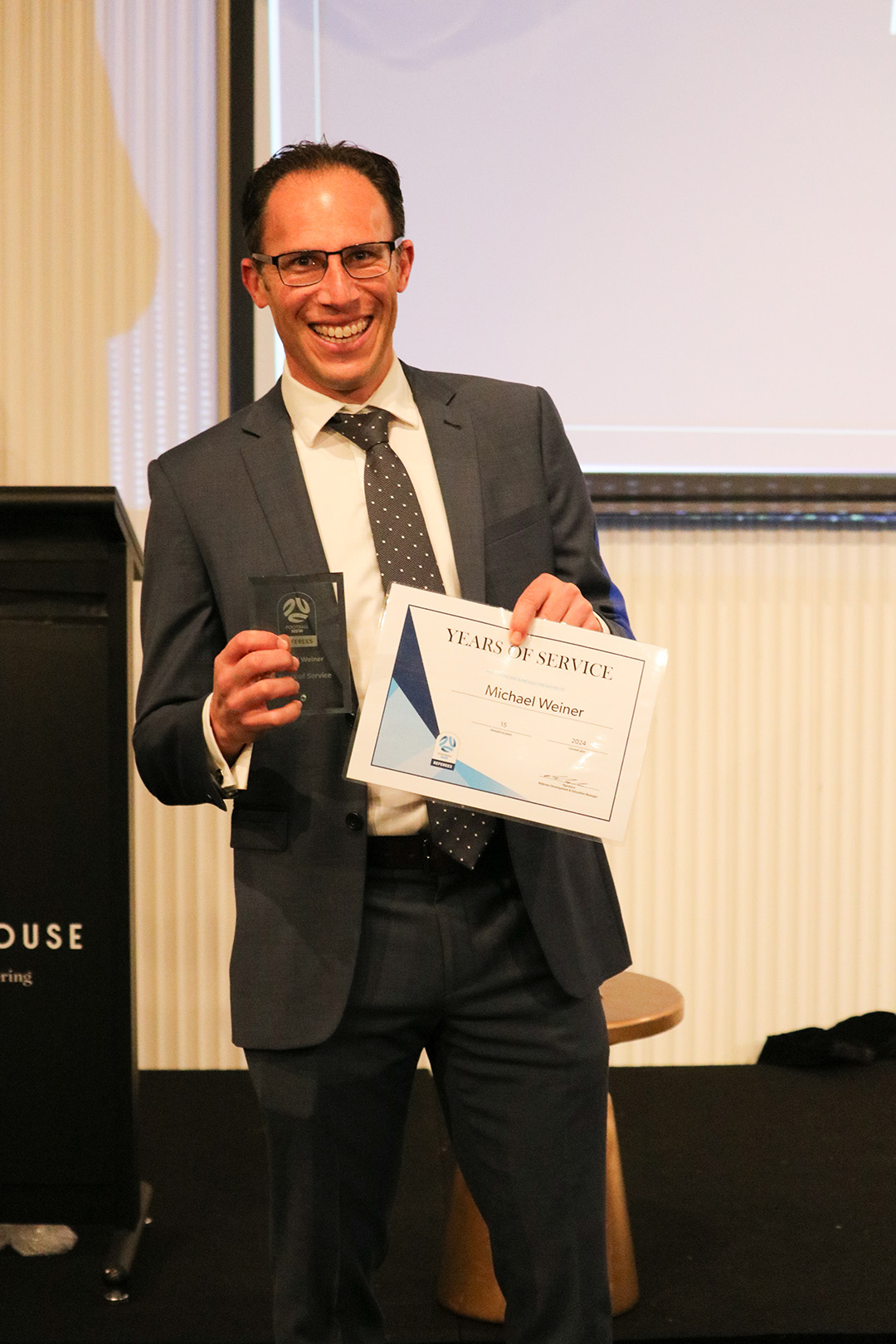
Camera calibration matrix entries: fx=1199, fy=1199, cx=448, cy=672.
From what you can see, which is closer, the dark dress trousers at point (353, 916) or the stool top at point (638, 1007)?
the dark dress trousers at point (353, 916)

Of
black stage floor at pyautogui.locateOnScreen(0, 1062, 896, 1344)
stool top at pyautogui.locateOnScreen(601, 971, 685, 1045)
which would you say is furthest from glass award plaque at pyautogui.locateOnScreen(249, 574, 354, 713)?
black stage floor at pyautogui.locateOnScreen(0, 1062, 896, 1344)

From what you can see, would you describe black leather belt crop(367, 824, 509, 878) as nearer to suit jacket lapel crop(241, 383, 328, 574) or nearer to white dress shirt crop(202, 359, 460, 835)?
white dress shirt crop(202, 359, 460, 835)

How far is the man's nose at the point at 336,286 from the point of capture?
1.33m

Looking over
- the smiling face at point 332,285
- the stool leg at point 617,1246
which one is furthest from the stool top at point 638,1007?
the smiling face at point 332,285

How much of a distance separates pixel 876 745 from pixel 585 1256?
2.40 meters

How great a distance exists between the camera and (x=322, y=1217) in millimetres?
1315

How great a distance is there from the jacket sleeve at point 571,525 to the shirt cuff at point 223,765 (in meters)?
0.43

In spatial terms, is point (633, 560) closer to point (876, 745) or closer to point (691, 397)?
point (691, 397)

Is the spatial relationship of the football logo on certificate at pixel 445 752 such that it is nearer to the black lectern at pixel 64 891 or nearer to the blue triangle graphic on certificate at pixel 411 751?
the blue triangle graphic on certificate at pixel 411 751

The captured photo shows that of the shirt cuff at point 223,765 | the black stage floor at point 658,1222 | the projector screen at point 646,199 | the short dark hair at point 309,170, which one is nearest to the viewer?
the shirt cuff at point 223,765

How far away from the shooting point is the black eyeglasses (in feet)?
4.42

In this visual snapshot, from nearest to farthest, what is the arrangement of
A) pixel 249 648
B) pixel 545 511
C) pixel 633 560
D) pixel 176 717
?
pixel 249 648 < pixel 176 717 < pixel 545 511 < pixel 633 560

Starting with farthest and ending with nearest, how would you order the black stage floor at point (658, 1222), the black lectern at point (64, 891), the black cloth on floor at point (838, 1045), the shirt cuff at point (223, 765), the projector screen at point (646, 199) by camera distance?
the black cloth on floor at point (838, 1045) → the projector screen at point (646, 199) → the black lectern at point (64, 891) → the black stage floor at point (658, 1222) → the shirt cuff at point (223, 765)

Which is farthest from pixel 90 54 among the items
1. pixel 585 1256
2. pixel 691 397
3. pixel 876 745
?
pixel 585 1256
